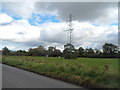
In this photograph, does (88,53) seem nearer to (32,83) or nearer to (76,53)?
(76,53)

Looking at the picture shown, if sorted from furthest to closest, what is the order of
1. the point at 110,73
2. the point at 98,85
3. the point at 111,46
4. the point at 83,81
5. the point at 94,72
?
the point at 111,46
the point at 94,72
the point at 110,73
the point at 83,81
the point at 98,85

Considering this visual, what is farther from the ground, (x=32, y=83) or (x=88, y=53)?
(x=88, y=53)

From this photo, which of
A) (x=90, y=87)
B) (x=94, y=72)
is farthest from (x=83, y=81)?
(x=94, y=72)

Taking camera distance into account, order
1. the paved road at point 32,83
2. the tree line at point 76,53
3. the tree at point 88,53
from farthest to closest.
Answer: the tree at point 88,53
the tree line at point 76,53
the paved road at point 32,83

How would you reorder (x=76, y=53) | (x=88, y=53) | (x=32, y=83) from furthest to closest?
1. (x=88, y=53)
2. (x=76, y=53)
3. (x=32, y=83)

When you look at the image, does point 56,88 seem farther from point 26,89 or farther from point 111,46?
point 111,46

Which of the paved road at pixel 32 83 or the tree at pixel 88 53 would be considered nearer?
the paved road at pixel 32 83

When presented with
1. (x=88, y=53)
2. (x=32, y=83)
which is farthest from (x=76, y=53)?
(x=32, y=83)

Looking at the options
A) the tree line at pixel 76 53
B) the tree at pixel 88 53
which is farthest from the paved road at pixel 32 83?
the tree at pixel 88 53

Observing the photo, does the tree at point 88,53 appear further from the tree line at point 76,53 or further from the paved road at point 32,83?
the paved road at point 32,83

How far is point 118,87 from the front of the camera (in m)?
7.87

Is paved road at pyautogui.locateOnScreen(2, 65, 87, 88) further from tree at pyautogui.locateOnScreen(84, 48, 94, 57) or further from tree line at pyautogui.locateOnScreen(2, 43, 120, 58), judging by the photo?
tree at pyautogui.locateOnScreen(84, 48, 94, 57)

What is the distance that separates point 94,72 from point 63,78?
6.86 feet

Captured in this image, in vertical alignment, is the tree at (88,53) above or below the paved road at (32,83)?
above
